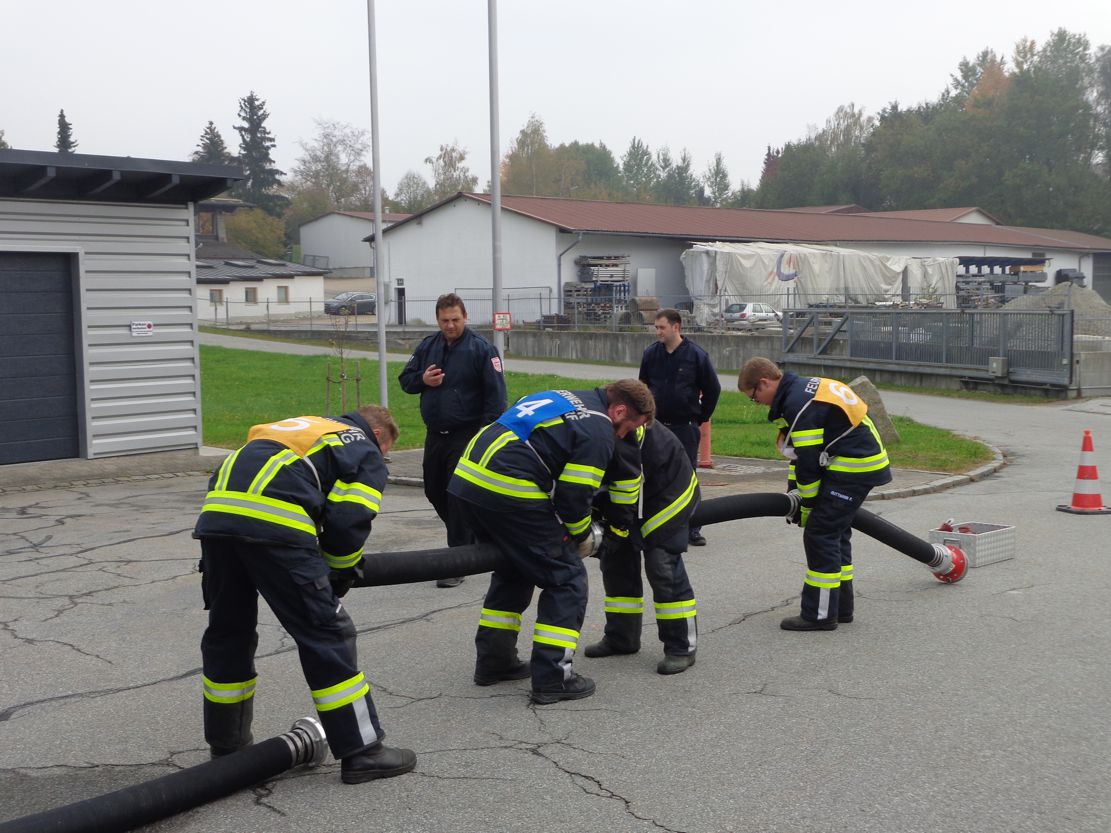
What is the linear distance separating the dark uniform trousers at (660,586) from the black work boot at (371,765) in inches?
76.9

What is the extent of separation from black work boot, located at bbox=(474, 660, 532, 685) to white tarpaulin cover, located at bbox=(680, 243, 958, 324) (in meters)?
34.1

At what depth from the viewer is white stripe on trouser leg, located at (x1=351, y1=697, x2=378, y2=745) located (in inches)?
187

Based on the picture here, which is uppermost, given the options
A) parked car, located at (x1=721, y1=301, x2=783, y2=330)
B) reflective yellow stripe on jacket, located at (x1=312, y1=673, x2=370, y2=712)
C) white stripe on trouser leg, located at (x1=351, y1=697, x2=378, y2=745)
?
parked car, located at (x1=721, y1=301, x2=783, y2=330)

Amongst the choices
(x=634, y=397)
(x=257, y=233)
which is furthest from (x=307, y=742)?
(x=257, y=233)

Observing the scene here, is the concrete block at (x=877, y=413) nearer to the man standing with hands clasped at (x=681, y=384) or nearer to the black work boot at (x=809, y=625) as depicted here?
the man standing with hands clasped at (x=681, y=384)

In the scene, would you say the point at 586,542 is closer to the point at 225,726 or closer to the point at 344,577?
the point at 344,577

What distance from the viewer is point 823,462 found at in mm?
7105

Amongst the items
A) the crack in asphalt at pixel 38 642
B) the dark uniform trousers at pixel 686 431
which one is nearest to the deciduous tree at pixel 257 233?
the dark uniform trousers at pixel 686 431

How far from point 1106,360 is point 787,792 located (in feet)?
68.7

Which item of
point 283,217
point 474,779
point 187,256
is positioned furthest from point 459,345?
point 283,217

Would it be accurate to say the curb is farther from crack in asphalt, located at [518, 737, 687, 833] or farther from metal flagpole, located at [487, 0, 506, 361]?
crack in asphalt, located at [518, 737, 687, 833]

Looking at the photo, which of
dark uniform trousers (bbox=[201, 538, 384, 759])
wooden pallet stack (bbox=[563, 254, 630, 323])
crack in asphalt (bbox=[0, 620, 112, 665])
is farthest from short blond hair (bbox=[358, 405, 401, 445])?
wooden pallet stack (bbox=[563, 254, 630, 323])

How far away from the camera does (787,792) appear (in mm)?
4621

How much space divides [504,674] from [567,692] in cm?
45
